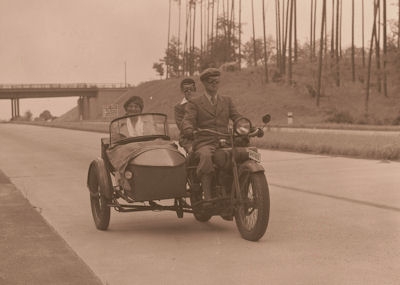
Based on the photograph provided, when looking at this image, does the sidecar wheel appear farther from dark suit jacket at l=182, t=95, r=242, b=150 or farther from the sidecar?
dark suit jacket at l=182, t=95, r=242, b=150

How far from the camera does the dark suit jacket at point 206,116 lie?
746cm

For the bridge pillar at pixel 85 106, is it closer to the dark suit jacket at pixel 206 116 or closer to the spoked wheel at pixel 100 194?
the spoked wheel at pixel 100 194

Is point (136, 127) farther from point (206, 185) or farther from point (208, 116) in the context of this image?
point (206, 185)

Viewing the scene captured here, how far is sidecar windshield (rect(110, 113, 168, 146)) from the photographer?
808cm

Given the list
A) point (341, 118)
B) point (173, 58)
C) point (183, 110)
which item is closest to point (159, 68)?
point (173, 58)

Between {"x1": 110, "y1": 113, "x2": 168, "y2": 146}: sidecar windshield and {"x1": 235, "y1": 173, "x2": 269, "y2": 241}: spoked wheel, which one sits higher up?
{"x1": 110, "y1": 113, "x2": 168, "y2": 146}: sidecar windshield

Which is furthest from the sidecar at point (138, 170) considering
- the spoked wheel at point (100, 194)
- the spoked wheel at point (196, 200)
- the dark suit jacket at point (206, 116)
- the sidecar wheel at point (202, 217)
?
the dark suit jacket at point (206, 116)

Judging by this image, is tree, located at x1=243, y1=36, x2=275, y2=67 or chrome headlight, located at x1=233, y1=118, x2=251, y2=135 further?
tree, located at x1=243, y1=36, x2=275, y2=67

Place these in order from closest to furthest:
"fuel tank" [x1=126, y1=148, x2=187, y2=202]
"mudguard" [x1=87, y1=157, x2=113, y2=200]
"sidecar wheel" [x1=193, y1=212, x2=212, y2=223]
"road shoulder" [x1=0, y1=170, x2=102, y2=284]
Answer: "road shoulder" [x1=0, y1=170, x2=102, y2=284] → "fuel tank" [x1=126, y1=148, x2=187, y2=202] → "mudguard" [x1=87, y1=157, x2=113, y2=200] → "sidecar wheel" [x1=193, y1=212, x2=212, y2=223]

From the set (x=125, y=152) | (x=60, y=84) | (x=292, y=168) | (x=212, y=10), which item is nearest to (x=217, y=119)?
(x=125, y=152)

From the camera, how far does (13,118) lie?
5546 inches

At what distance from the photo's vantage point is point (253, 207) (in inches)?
271

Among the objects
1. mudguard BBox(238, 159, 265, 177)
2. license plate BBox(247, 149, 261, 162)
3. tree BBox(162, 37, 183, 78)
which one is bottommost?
mudguard BBox(238, 159, 265, 177)

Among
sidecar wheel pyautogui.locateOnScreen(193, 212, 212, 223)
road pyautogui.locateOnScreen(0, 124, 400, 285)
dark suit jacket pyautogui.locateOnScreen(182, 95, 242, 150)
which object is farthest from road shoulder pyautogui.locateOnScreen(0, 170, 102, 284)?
dark suit jacket pyautogui.locateOnScreen(182, 95, 242, 150)
